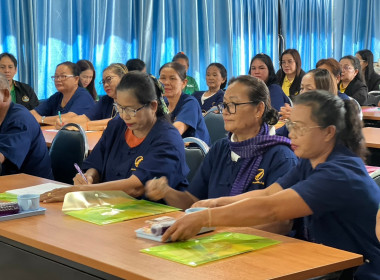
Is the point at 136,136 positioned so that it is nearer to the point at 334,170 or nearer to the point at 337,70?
the point at 334,170

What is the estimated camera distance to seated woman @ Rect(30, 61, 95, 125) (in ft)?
19.3

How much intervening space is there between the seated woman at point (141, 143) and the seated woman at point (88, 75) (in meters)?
3.84

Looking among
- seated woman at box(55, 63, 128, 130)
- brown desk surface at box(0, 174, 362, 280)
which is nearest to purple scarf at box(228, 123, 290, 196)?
brown desk surface at box(0, 174, 362, 280)

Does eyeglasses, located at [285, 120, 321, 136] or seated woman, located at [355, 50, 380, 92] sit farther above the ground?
seated woman, located at [355, 50, 380, 92]

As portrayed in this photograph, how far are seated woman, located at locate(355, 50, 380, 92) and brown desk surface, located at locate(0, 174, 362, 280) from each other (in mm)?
7467

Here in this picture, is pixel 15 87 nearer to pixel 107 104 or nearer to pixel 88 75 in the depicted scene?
pixel 88 75

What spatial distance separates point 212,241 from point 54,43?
5480mm

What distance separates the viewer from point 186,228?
2.02m

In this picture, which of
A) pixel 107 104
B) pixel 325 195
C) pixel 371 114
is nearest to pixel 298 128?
pixel 325 195

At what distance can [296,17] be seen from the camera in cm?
A: 1064

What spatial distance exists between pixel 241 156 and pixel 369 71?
23.4ft

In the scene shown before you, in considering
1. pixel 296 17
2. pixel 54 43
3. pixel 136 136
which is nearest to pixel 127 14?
pixel 54 43

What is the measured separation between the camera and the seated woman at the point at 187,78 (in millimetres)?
7956

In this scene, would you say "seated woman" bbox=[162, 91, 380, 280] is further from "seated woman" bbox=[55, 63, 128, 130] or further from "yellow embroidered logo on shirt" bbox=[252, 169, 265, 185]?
"seated woman" bbox=[55, 63, 128, 130]
